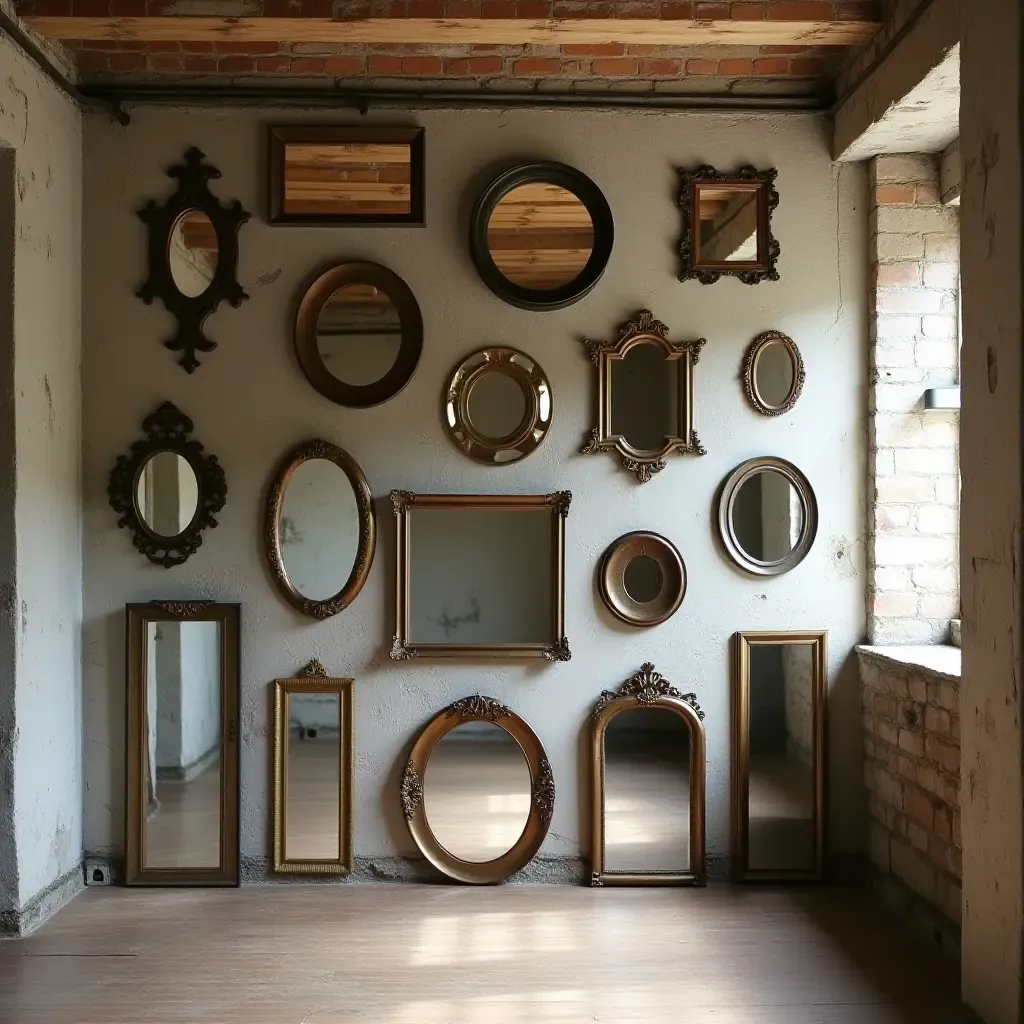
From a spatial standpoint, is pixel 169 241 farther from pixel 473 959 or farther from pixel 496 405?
pixel 473 959

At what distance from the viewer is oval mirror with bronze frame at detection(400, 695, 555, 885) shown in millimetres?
4043

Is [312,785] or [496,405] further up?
[496,405]

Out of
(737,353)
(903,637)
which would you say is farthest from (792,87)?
(903,637)

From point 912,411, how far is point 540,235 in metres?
1.52

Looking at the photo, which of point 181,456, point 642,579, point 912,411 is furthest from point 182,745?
point 912,411

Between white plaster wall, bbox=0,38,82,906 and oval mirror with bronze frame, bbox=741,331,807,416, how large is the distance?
246cm

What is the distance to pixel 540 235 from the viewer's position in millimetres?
4152

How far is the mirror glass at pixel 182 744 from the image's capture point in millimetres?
4055

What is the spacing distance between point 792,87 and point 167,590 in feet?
9.70

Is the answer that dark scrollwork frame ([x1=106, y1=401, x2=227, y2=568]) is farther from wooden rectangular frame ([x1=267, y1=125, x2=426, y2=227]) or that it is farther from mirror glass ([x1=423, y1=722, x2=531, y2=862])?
mirror glass ([x1=423, y1=722, x2=531, y2=862])

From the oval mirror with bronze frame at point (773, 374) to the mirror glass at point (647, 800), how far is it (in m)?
1.21

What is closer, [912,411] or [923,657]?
[923,657]

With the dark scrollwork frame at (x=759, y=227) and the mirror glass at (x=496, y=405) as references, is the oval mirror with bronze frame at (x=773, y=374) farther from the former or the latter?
the mirror glass at (x=496, y=405)

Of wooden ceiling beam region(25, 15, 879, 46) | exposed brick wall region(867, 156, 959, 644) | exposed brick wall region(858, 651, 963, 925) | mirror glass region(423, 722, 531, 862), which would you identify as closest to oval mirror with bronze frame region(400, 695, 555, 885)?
mirror glass region(423, 722, 531, 862)
